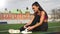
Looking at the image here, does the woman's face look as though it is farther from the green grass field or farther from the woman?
the green grass field

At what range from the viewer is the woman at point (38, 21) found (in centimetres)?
320

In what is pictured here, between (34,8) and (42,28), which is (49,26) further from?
(34,8)

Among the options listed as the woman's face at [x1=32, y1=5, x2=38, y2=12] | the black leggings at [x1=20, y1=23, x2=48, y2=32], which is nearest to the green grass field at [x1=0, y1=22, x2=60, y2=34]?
the black leggings at [x1=20, y1=23, x2=48, y2=32]

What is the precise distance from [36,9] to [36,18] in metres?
0.16

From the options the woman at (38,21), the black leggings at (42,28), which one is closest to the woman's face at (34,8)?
the woman at (38,21)

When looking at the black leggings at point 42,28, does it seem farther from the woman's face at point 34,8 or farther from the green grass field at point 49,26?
the woman's face at point 34,8

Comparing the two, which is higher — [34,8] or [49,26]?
[34,8]

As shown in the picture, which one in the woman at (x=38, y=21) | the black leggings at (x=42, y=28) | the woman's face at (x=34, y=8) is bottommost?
the black leggings at (x=42, y=28)

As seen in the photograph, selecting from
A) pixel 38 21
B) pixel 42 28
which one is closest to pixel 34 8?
pixel 38 21

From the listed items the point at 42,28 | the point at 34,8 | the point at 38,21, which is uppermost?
the point at 34,8

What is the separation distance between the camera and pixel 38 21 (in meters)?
3.21

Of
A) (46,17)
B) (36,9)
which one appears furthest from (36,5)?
(46,17)

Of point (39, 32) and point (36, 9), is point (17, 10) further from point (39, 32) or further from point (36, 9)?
point (39, 32)

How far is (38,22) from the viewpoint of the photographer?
10.5ft
